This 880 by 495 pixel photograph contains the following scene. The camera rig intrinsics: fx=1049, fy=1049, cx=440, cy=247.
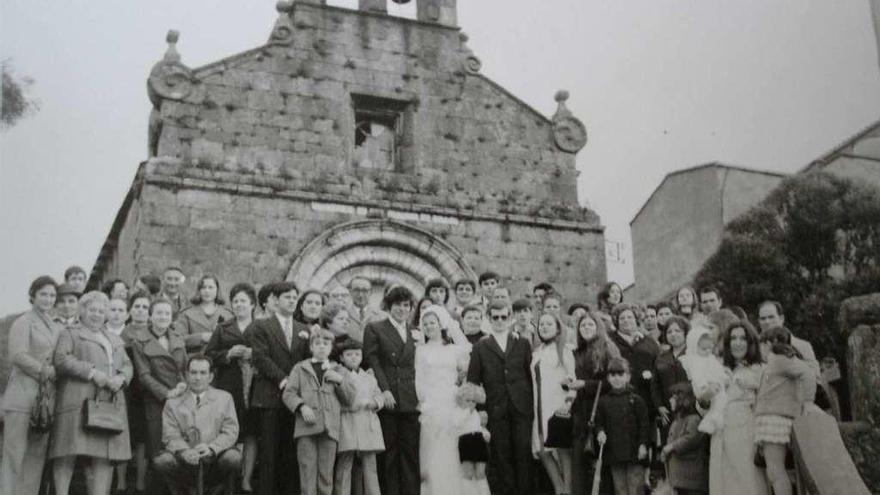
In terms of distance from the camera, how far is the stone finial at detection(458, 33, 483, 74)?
17656mm

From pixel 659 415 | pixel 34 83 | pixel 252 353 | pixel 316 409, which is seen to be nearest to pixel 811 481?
pixel 659 415

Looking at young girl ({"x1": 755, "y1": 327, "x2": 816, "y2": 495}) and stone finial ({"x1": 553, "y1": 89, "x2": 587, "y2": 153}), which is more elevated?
stone finial ({"x1": 553, "y1": 89, "x2": 587, "y2": 153})

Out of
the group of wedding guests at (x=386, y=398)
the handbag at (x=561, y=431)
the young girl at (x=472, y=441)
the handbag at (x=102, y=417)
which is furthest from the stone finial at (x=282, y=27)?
the handbag at (x=561, y=431)

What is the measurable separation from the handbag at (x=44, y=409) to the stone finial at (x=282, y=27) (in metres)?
9.05

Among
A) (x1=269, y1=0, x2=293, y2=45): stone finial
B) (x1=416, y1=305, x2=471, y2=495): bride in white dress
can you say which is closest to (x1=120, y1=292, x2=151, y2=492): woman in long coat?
(x1=416, y1=305, x2=471, y2=495): bride in white dress

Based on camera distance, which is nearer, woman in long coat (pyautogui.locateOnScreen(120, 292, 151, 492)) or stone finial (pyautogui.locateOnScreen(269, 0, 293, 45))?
woman in long coat (pyautogui.locateOnScreen(120, 292, 151, 492))

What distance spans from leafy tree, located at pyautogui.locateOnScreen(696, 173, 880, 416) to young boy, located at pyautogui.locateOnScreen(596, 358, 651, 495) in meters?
11.4

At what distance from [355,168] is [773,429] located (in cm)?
965

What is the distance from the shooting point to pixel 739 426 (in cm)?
864

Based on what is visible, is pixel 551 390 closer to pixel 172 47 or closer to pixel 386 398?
pixel 386 398

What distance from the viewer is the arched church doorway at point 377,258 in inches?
613

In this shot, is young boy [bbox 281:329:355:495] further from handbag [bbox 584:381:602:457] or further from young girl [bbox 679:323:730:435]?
young girl [bbox 679:323:730:435]

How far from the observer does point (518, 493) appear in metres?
9.39

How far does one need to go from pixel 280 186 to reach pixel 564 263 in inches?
191
